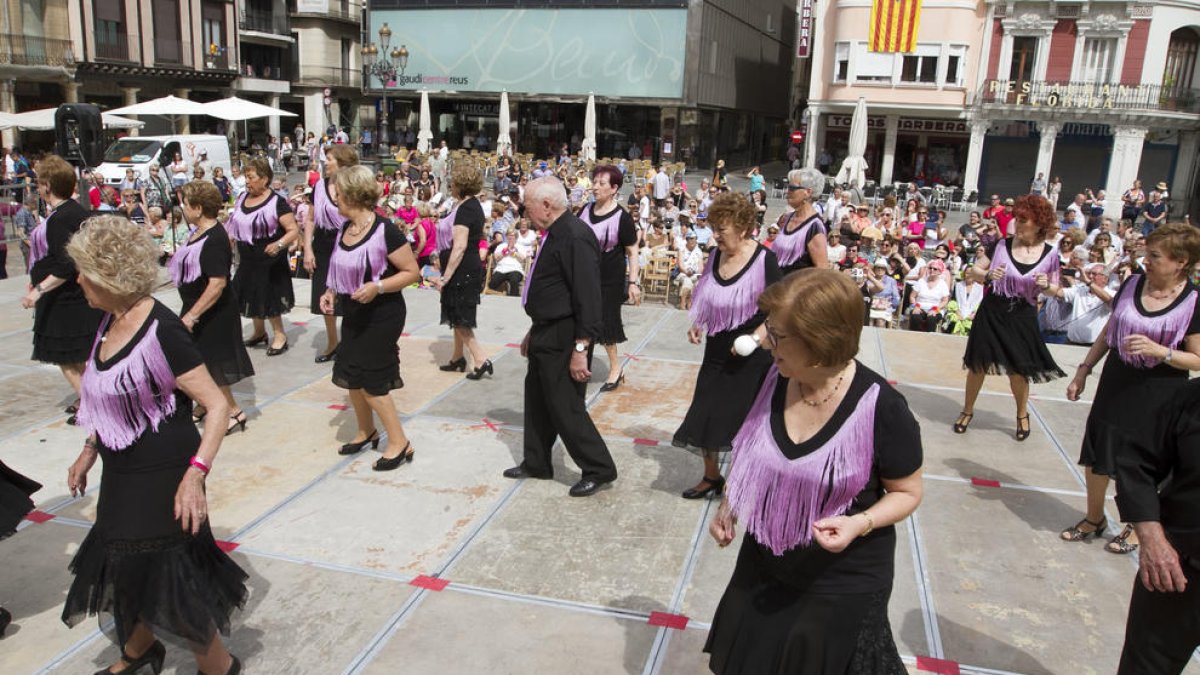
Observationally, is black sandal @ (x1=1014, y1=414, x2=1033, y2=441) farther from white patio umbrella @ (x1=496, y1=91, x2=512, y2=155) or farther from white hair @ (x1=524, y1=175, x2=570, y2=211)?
white patio umbrella @ (x1=496, y1=91, x2=512, y2=155)

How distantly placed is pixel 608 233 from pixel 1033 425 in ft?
11.7

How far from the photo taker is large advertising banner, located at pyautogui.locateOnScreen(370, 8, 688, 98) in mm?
37062

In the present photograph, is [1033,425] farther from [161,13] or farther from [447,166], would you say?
[161,13]

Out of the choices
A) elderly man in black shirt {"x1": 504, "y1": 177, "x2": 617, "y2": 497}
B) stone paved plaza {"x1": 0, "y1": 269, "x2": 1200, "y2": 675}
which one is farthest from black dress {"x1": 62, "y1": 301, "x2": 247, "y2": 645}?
elderly man in black shirt {"x1": 504, "y1": 177, "x2": 617, "y2": 497}

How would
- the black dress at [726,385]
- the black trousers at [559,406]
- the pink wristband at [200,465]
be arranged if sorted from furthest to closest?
the black trousers at [559,406]
the black dress at [726,385]
the pink wristband at [200,465]

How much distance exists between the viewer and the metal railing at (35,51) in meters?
31.8

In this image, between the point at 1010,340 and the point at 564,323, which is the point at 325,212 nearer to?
the point at 564,323

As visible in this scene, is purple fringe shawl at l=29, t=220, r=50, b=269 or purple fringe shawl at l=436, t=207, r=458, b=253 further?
purple fringe shawl at l=436, t=207, r=458, b=253

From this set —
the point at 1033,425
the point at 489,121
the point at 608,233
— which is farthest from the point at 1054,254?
the point at 489,121

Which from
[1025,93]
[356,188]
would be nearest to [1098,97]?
[1025,93]

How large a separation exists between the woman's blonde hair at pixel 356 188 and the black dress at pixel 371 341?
159 mm

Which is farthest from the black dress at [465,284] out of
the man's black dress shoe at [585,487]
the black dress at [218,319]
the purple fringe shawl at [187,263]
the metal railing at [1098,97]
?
the metal railing at [1098,97]

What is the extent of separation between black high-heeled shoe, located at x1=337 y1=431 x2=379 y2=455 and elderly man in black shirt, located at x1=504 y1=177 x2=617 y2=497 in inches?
46.4

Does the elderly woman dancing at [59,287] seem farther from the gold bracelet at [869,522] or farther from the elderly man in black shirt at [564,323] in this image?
the gold bracelet at [869,522]
